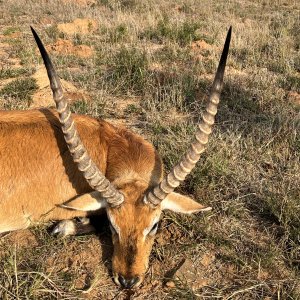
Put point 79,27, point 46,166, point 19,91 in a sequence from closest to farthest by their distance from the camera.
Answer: point 46,166, point 19,91, point 79,27

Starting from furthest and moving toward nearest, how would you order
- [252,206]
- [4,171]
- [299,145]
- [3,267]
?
[299,145] → [252,206] → [4,171] → [3,267]

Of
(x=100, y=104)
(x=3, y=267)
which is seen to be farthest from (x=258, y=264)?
(x=100, y=104)

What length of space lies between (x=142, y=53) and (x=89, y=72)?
4.81 feet

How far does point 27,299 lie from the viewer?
11.6 ft

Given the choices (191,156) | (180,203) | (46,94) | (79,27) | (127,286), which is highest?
(191,156)

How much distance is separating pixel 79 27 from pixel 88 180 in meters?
11.1

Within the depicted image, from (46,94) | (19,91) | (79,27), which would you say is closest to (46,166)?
(46,94)

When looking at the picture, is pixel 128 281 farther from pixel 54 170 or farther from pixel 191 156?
pixel 54 170

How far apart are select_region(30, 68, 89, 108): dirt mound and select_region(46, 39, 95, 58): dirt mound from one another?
2.51m

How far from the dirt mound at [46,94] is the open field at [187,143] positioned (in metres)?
0.03

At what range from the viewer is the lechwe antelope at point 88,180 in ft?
11.9

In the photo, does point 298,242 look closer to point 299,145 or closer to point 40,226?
point 299,145

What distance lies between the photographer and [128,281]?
140 inches

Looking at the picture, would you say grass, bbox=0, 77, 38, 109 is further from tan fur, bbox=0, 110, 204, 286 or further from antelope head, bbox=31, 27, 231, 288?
antelope head, bbox=31, 27, 231, 288
